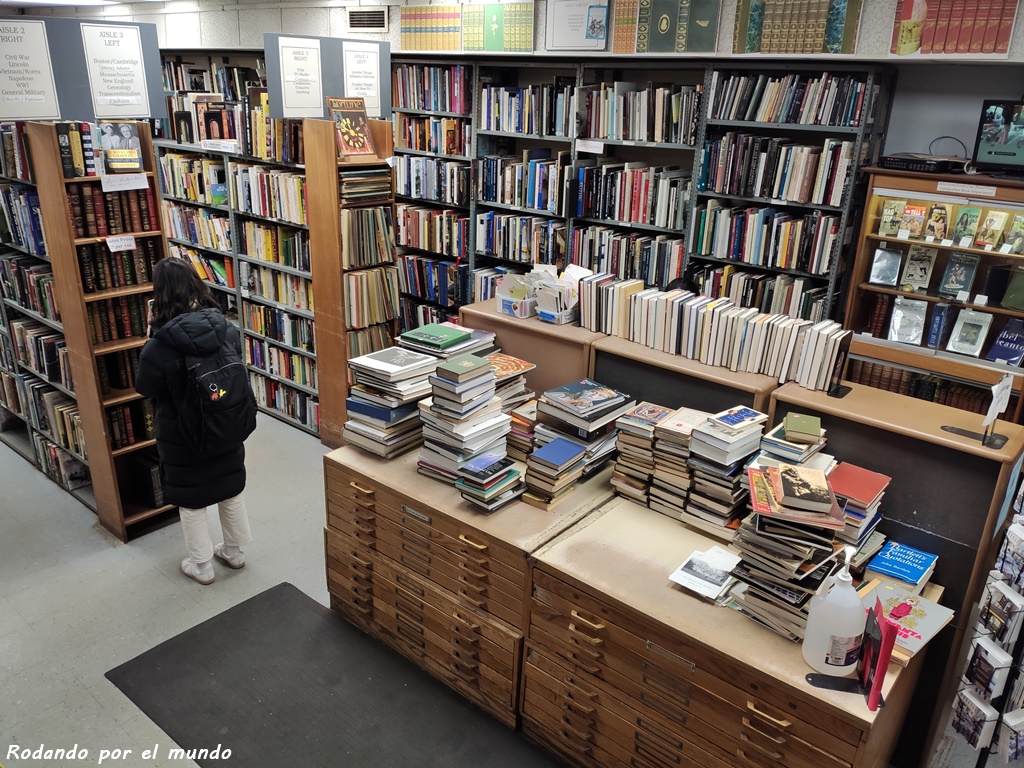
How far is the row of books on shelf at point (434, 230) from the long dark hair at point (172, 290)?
2670mm

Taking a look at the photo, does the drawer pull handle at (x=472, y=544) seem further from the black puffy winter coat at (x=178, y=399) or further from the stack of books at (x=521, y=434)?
the black puffy winter coat at (x=178, y=399)

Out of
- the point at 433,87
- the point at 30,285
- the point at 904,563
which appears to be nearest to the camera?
the point at 904,563

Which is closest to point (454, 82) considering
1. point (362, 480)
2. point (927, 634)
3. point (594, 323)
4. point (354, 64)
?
point (354, 64)

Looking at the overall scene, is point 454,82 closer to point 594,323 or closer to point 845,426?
point 594,323

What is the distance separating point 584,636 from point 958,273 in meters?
3.15

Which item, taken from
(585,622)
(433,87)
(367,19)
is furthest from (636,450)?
(367,19)

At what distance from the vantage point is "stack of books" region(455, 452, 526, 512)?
265 cm

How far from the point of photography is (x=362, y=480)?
300 cm

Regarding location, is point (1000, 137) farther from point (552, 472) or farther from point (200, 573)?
point (200, 573)

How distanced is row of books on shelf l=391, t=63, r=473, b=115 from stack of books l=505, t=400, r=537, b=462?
323cm

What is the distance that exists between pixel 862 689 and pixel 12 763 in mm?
2833

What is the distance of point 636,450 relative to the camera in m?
2.72

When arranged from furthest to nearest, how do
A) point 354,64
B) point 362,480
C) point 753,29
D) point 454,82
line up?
1. point 454,82
2. point 354,64
3. point 753,29
4. point 362,480

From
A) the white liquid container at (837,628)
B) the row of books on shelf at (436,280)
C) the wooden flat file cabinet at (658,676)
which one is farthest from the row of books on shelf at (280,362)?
the white liquid container at (837,628)
